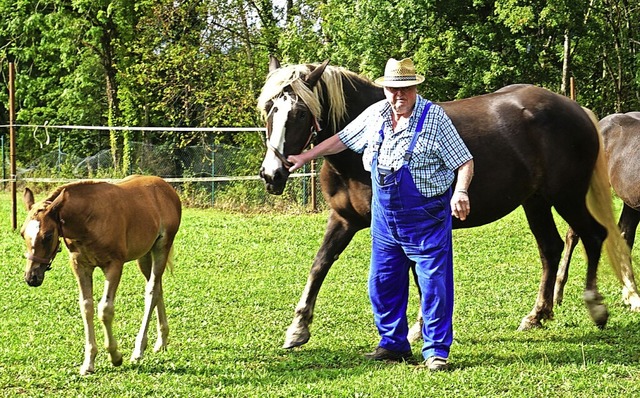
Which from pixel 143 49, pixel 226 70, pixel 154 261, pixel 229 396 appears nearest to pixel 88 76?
pixel 143 49

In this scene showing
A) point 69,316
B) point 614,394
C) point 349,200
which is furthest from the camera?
point 69,316

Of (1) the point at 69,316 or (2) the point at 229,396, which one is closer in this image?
(2) the point at 229,396

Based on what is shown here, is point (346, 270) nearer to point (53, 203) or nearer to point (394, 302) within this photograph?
point (394, 302)

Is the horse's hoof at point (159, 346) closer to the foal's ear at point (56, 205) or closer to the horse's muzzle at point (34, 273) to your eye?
the horse's muzzle at point (34, 273)

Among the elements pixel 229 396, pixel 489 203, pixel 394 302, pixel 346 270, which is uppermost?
pixel 489 203

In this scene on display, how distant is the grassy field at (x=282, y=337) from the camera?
17.9ft

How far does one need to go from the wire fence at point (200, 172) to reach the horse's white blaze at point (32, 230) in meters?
12.1

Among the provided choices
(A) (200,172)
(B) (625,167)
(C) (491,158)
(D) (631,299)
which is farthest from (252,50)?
(C) (491,158)

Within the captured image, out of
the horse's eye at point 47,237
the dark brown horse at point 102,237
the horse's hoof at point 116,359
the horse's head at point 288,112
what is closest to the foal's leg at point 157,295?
the dark brown horse at point 102,237

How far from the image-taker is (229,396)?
535 cm

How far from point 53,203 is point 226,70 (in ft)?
65.0

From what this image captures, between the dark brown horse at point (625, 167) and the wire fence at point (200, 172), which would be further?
the wire fence at point (200, 172)

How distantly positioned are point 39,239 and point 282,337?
8.00ft

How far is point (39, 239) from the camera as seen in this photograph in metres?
5.59
